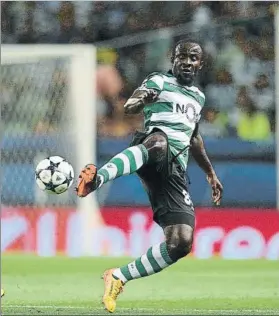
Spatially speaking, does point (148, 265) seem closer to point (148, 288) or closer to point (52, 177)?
point (52, 177)

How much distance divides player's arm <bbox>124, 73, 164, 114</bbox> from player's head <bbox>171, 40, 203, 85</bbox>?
0.14 m

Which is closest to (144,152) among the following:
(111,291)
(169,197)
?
(169,197)

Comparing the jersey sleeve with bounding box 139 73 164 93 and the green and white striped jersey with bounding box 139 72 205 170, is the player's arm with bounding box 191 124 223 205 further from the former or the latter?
the jersey sleeve with bounding box 139 73 164 93

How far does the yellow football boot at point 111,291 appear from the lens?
7.77 m

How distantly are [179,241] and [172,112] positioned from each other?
2.90ft

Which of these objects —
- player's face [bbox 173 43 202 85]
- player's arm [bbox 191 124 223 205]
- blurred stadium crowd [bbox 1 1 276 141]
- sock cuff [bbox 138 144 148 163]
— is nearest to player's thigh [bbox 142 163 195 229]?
sock cuff [bbox 138 144 148 163]

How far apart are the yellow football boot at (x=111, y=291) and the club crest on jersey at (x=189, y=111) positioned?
118 cm

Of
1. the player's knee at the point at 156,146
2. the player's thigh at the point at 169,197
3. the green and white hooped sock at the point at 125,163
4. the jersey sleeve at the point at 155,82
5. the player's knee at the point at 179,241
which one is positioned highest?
the jersey sleeve at the point at 155,82

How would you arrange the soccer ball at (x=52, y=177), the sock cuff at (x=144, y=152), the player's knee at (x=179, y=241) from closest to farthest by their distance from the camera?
the soccer ball at (x=52, y=177) → the sock cuff at (x=144, y=152) → the player's knee at (x=179, y=241)

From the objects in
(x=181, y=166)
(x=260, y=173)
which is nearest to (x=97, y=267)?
(x=260, y=173)

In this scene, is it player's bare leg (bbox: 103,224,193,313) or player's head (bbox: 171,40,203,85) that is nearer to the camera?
player's bare leg (bbox: 103,224,193,313)

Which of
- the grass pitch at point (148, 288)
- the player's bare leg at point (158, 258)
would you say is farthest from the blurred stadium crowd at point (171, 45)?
the player's bare leg at point (158, 258)

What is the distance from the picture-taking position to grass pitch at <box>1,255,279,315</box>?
8258mm

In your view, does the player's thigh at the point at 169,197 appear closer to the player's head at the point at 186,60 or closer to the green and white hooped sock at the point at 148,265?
the green and white hooped sock at the point at 148,265
